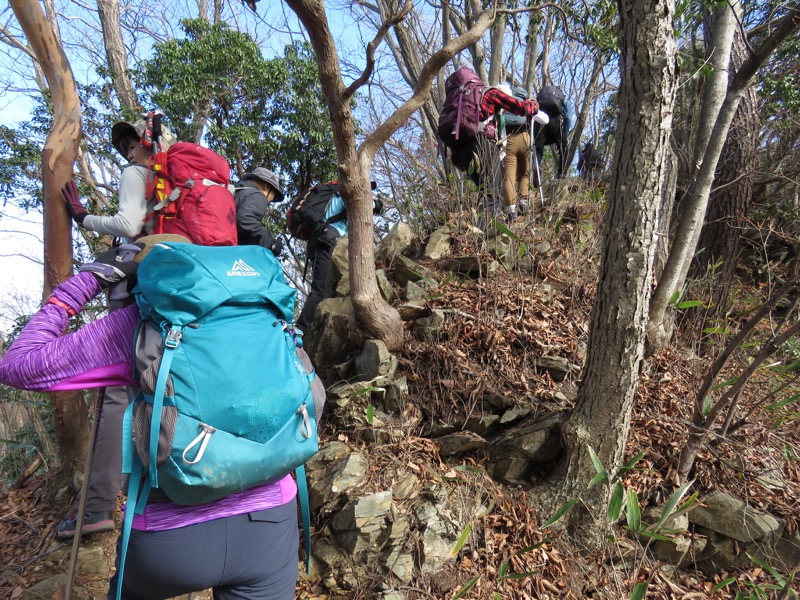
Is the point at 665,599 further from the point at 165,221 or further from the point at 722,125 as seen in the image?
the point at 165,221

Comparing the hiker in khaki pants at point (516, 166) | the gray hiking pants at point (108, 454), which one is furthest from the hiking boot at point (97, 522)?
the hiker in khaki pants at point (516, 166)

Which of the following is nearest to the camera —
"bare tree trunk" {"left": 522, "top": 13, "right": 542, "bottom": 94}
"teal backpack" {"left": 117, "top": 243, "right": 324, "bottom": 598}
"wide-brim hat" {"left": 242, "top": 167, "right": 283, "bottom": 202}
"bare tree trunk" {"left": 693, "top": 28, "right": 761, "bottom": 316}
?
"teal backpack" {"left": 117, "top": 243, "right": 324, "bottom": 598}

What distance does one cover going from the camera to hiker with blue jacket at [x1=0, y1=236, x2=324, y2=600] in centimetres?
125

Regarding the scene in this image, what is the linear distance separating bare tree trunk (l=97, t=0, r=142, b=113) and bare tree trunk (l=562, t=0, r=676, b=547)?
6.99 meters

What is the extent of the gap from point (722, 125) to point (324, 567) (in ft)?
11.7

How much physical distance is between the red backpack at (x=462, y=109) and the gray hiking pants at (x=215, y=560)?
413 cm

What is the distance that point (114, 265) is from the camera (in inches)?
59.1

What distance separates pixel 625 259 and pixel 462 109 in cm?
288

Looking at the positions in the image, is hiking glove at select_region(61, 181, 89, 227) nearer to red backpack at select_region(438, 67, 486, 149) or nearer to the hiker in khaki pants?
red backpack at select_region(438, 67, 486, 149)

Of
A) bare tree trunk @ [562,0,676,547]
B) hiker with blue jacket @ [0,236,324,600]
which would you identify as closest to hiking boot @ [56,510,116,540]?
hiker with blue jacket @ [0,236,324,600]

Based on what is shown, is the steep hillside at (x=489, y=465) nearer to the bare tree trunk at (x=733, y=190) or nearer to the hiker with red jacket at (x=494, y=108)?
the hiker with red jacket at (x=494, y=108)

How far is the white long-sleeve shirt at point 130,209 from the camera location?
2592 millimetres

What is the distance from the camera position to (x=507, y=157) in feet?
15.8

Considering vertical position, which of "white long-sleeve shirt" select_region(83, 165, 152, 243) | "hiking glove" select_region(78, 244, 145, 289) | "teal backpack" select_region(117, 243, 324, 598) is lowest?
"teal backpack" select_region(117, 243, 324, 598)
